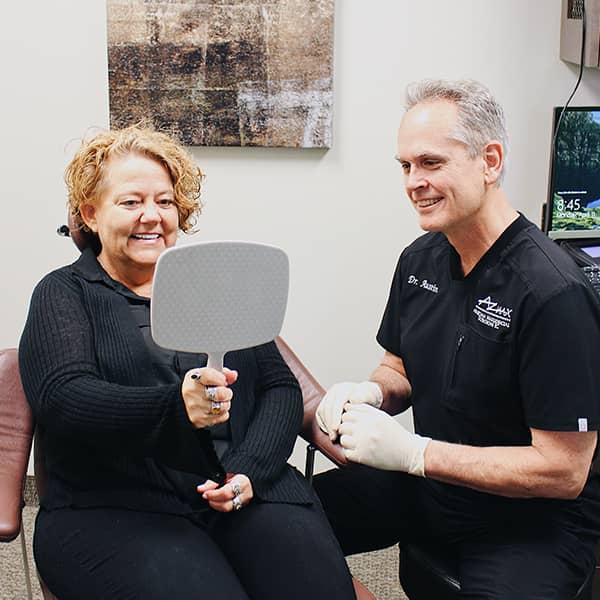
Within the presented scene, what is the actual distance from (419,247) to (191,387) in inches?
26.1

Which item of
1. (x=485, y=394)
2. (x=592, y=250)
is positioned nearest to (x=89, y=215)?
(x=485, y=394)

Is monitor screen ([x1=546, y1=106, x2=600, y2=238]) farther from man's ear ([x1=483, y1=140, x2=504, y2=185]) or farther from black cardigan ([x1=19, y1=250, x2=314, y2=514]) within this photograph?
black cardigan ([x1=19, y1=250, x2=314, y2=514])

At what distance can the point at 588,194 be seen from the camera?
2523 millimetres

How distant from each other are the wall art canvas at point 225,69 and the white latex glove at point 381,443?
41.6 inches

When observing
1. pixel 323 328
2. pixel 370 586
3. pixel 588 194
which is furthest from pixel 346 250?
pixel 370 586

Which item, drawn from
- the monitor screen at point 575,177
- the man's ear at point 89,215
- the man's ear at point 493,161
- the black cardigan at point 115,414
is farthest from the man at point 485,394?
the monitor screen at point 575,177

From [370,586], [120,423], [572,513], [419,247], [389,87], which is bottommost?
[370,586]

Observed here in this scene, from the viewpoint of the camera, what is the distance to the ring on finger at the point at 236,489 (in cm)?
168

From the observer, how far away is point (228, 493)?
1.67m

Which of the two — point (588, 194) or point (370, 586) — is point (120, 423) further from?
point (588, 194)

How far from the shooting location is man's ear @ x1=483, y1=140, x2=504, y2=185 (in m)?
1.72

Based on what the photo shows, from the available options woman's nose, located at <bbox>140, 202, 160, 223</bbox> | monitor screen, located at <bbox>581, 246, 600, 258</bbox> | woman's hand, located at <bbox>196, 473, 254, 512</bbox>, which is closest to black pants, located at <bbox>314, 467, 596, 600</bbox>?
woman's hand, located at <bbox>196, 473, 254, 512</bbox>

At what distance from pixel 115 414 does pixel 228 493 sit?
23 centimetres

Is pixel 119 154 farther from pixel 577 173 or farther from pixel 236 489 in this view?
pixel 577 173
